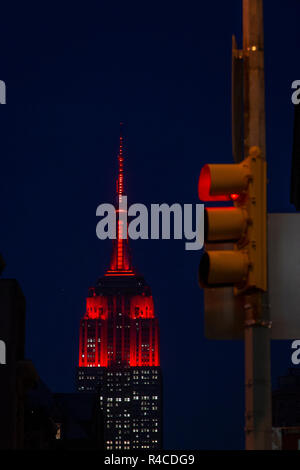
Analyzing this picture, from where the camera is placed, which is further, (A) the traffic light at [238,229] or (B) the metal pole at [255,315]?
(A) the traffic light at [238,229]

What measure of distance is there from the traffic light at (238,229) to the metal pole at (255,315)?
18 cm

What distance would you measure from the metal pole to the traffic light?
0.18m

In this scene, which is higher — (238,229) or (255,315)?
(238,229)

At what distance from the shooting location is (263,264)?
839 centimetres

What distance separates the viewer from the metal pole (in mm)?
8211

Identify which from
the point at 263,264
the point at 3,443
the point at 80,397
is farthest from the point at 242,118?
the point at 80,397

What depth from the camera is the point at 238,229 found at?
8477 millimetres

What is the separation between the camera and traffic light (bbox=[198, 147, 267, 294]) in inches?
329

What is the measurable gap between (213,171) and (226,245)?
0.59 metres

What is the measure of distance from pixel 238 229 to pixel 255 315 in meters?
0.66

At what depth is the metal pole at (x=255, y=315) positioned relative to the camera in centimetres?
821

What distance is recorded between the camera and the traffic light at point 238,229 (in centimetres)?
837

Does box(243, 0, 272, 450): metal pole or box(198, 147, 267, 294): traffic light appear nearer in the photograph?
box(243, 0, 272, 450): metal pole
